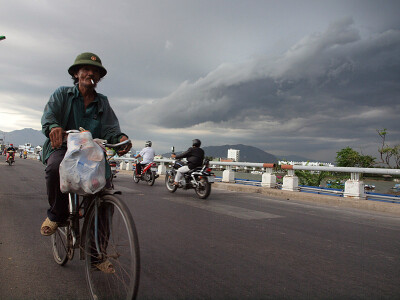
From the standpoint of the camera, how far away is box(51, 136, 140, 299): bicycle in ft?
6.55

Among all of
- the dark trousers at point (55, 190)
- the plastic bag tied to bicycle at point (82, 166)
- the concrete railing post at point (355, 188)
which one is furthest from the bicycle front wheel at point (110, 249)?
the concrete railing post at point (355, 188)

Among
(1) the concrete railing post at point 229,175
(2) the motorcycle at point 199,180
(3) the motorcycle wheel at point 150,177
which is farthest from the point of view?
(1) the concrete railing post at point 229,175

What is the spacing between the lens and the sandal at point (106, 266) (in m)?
2.34

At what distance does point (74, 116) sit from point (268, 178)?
1014 cm

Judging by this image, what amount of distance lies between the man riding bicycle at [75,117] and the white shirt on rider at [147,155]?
11064 millimetres

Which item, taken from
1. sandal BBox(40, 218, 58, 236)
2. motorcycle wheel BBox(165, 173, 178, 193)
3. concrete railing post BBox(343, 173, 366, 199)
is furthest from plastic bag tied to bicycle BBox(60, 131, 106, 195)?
concrete railing post BBox(343, 173, 366, 199)

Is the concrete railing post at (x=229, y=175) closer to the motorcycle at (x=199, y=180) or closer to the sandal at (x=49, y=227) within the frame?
the motorcycle at (x=199, y=180)

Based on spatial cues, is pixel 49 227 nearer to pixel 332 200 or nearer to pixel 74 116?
pixel 74 116

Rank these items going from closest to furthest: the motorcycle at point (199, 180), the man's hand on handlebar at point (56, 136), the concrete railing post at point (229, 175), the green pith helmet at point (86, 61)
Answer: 1. the man's hand on handlebar at point (56, 136)
2. the green pith helmet at point (86, 61)
3. the motorcycle at point (199, 180)
4. the concrete railing post at point (229, 175)

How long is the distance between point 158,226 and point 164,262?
5.94 ft

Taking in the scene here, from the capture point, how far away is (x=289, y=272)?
3156 mm

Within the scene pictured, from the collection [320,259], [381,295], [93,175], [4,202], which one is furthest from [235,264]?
[4,202]

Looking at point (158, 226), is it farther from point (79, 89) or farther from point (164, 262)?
point (79, 89)

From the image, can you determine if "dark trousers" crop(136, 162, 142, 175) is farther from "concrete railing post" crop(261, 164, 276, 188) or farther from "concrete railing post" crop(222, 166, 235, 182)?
"concrete railing post" crop(261, 164, 276, 188)
